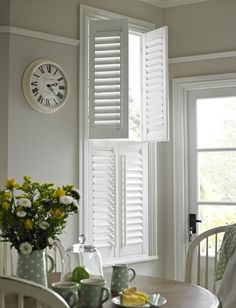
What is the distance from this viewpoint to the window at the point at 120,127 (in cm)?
374

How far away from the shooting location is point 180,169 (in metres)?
4.13

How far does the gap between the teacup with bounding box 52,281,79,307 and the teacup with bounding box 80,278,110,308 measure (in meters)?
0.04

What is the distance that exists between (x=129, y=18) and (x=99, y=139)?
41.0 inches

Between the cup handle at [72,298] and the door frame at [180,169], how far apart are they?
2281mm

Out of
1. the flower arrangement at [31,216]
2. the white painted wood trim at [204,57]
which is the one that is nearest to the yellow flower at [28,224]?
the flower arrangement at [31,216]

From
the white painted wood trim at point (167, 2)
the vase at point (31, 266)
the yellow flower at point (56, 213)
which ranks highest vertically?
the white painted wood trim at point (167, 2)

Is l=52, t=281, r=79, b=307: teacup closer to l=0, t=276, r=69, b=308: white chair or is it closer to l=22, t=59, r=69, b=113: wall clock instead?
l=0, t=276, r=69, b=308: white chair

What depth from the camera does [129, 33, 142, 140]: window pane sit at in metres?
4.05

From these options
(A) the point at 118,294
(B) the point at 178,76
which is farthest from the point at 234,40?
(A) the point at 118,294

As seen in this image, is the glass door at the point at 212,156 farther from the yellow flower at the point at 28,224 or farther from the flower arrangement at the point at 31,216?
the yellow flower at the point at 28,224

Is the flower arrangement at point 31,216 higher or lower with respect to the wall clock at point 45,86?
lower

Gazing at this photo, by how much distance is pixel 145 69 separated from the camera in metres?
4.05

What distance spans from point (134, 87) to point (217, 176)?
98 cm

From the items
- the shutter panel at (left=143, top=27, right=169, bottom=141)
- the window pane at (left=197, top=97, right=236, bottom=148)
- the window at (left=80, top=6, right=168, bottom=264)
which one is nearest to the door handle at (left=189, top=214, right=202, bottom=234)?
the window at (left=80, top=6, right=168, bottom=264)
